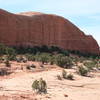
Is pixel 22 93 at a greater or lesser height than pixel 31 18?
lesser

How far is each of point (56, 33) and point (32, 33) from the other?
7.09m

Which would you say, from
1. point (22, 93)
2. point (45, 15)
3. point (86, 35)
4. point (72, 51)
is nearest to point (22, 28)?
point (45, 15)

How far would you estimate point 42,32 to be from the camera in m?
62.3

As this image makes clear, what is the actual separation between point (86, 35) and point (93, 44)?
2548 millimetres

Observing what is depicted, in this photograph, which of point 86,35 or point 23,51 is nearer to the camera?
point 23,51

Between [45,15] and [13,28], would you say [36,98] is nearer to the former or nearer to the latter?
[13,28]

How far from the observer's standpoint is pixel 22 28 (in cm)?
5844

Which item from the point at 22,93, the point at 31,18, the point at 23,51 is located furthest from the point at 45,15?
the point at 22,93

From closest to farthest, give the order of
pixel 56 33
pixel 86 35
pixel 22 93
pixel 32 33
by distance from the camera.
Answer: pixel 22 93
pixel 32 33
pixel 56 33
pixel 86 35

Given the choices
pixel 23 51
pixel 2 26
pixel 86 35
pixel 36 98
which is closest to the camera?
pixel 36 98

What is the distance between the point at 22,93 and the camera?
516 inches

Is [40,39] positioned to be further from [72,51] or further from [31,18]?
[72,51]

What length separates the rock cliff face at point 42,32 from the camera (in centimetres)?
5550

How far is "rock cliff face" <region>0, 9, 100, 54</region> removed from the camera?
182 feet
